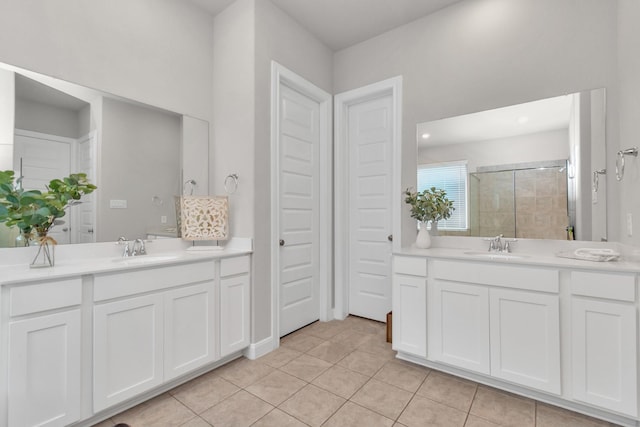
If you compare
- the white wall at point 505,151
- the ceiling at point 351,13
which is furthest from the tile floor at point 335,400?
the ceiling at point 351,13

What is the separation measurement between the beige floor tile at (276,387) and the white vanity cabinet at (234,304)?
35 centimetres

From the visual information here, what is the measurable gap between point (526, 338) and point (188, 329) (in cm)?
215

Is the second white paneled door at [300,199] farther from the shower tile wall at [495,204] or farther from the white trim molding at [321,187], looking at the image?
the shower tile wall at [495,204]

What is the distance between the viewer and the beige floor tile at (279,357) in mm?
2338

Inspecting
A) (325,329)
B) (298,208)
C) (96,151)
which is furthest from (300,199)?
(96,151)

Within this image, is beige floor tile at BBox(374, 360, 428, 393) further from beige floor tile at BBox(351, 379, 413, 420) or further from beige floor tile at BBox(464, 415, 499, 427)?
beige floor tile at BBox(464, 415, 499, 427)

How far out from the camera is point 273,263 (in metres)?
2.61

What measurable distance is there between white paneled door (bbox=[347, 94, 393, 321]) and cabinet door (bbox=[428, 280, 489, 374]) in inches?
37.7

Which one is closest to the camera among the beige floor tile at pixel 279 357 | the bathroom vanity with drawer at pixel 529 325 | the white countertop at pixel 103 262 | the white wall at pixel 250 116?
the white countertop at pixel 103 262

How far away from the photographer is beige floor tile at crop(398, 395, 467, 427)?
1.65 m

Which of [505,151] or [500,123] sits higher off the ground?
[500,123]

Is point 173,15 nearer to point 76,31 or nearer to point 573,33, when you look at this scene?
point 76,31

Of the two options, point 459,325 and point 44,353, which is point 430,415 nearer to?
point 459,325

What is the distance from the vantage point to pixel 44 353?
1433mm
